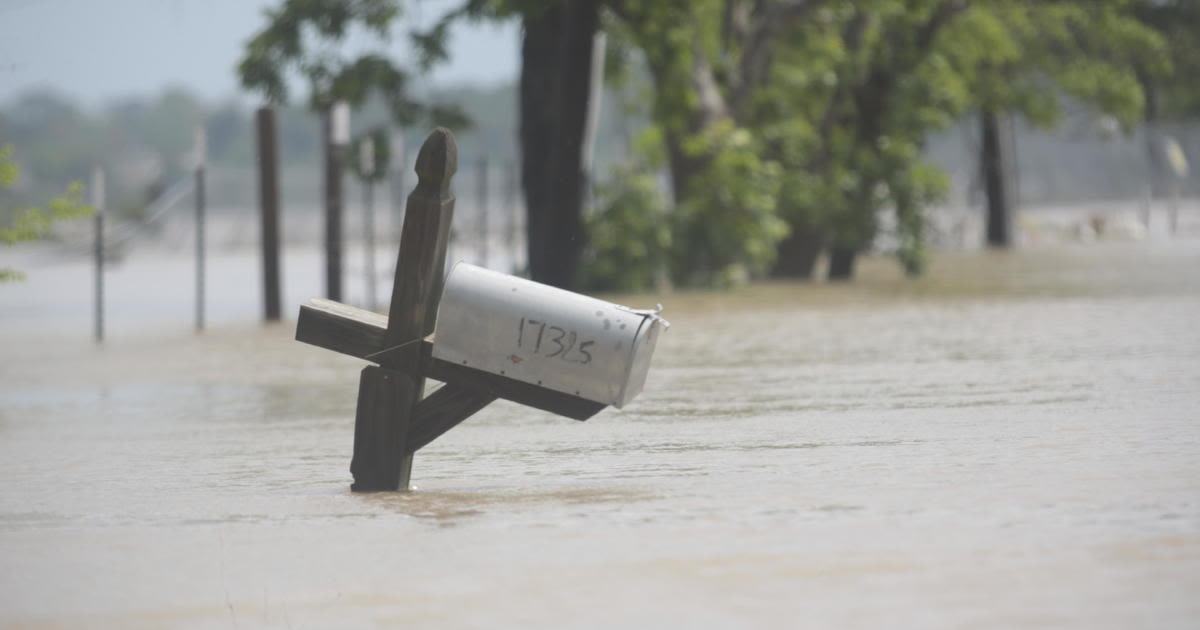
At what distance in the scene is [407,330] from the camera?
20.3 feet

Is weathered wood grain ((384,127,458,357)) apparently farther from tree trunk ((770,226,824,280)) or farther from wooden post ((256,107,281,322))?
tree trunk ((770,226,824,280))

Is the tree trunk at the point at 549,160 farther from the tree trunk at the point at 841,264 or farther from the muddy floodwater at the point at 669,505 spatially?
the muddy floodwater at the point at 669,505

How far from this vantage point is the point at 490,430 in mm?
8891

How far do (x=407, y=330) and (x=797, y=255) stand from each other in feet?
73.2

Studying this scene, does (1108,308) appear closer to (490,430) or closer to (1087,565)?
(490,430)

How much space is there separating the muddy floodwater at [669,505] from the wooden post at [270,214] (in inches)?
338

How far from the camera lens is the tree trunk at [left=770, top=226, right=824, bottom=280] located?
2805 centimetres

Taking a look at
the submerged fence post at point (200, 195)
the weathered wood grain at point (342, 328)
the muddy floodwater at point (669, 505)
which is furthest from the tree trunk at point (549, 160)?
the weathered wood grain at point (342, 328)

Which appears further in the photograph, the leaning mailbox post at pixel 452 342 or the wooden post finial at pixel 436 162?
the wooden post finial at pixel 436 162

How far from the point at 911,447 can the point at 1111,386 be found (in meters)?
2.49

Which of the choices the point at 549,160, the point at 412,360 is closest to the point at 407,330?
the point at 412,360

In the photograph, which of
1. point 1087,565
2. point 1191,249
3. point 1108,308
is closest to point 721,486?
point 1087,565

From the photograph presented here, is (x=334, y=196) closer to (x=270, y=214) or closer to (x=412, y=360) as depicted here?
(x=270, y=214)

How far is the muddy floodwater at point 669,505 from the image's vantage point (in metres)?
4.52
